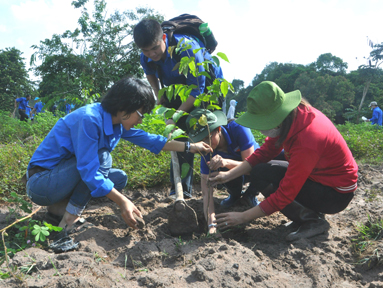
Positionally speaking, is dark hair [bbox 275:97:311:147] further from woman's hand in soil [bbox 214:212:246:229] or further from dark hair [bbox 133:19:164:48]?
dark hair [bbox 133:19:164:48]

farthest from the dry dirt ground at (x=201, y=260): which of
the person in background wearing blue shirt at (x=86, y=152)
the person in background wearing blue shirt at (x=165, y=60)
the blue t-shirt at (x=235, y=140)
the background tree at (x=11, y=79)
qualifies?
the background tree at (x=11, y=79)

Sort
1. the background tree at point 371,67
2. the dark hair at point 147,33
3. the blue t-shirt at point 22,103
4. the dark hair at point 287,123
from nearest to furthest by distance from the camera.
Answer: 1. the dark hair at point 287,123
2. the dark hair at point 147,33
3. the blue t-shirt at point 22,103
4. the background tree at point 371,67

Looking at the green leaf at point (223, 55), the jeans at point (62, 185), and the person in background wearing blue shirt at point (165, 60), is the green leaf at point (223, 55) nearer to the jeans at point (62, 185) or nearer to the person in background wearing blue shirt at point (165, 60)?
the person in background wearing blue shirt at point (165, 60)

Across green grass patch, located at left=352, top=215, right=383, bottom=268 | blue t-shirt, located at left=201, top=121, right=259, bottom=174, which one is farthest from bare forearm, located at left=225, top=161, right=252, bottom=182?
green grass patch, located at left=352, top=215, right=383, bottom=268

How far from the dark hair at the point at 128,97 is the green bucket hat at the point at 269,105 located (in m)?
0.76

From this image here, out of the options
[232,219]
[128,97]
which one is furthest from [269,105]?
[128,97]

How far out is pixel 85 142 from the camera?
81.0 inches

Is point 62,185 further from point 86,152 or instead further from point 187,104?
point 187,104

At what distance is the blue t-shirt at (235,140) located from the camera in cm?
271

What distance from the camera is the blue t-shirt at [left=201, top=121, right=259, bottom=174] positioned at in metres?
2.71

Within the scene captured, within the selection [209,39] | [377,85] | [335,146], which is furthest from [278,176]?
[377,85]

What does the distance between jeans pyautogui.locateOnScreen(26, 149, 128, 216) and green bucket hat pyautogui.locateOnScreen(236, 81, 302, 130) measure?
1191 mm

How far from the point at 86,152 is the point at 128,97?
1.61 ft

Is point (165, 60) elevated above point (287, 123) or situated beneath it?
elevated above
